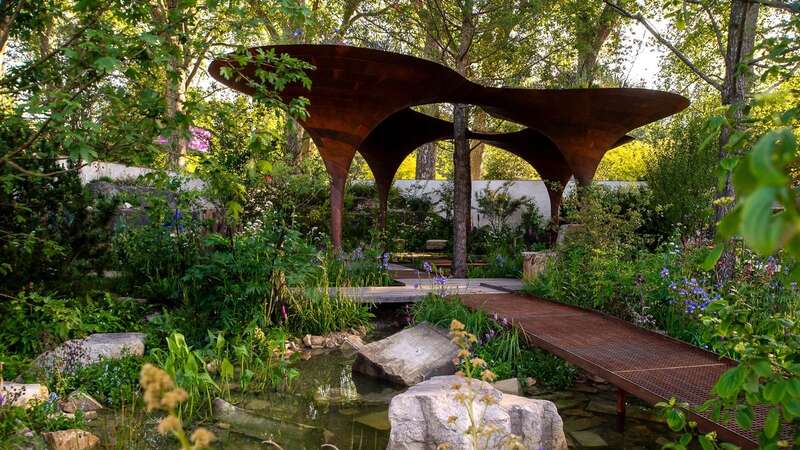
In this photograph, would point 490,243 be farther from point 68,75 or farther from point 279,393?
point 68,75

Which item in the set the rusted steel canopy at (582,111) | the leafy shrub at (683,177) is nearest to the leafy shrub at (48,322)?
the rusted steel canopy at (582,111)

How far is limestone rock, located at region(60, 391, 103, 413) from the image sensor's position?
13.0 ft

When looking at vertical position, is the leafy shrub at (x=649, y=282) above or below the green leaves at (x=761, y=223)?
below

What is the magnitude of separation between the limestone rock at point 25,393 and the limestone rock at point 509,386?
3.11m

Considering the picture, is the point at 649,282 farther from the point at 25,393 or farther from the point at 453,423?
the point at 25,393

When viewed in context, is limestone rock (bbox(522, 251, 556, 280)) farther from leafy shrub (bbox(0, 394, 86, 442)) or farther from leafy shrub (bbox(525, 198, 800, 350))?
leafy shrub (bbox(0, 394, 86, 442))

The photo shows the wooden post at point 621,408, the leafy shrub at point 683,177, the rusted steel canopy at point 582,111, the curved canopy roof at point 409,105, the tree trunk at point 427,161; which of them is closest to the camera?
the wooden post at point 621,408

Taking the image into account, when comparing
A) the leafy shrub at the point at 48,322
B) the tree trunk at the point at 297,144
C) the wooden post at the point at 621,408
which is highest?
the tree trunk at the point at 297,144

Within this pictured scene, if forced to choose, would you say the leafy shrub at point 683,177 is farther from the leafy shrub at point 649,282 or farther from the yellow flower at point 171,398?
the yellow flower at point 171,398

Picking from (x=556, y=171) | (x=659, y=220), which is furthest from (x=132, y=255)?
(x=659, y=220)

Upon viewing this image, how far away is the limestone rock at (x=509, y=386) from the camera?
4.50 meters

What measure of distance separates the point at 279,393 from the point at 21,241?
2.22 metres

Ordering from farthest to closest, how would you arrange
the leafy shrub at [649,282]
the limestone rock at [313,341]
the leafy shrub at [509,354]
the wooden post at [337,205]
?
the wooden post at [337,205], the limestone rock at [313,341], the leafy shrub at [649,282], the leafy shrub at [509,354]

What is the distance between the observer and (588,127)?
967 cm
